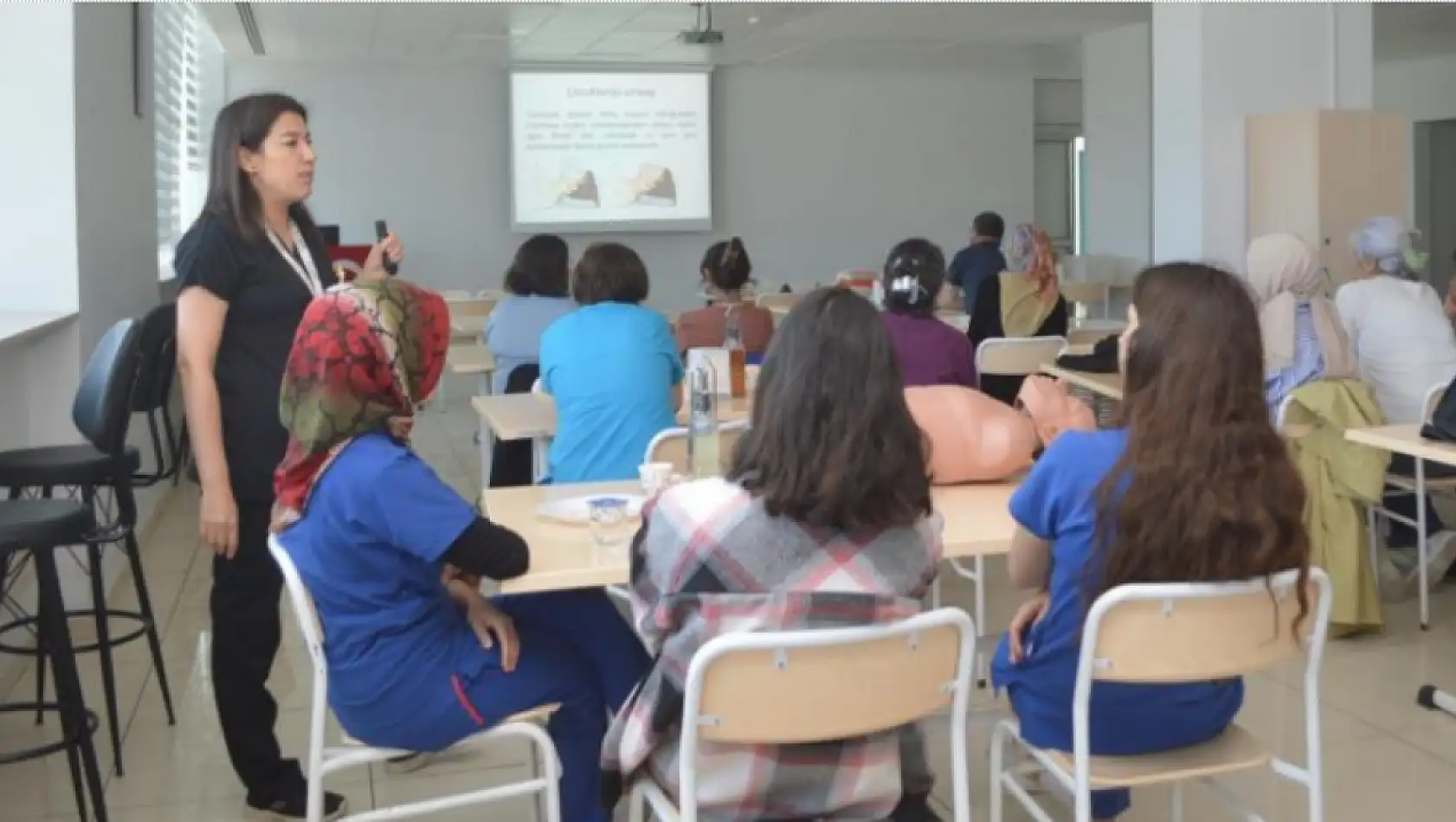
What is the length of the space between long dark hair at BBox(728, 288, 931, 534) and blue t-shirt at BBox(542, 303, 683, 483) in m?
1.79

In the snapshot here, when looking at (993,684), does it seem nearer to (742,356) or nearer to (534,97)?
(742,356)

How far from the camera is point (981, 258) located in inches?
298

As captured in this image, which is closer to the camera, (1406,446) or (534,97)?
(1406,446)

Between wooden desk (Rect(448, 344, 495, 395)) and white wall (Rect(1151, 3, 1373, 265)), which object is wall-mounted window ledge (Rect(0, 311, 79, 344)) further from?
white wall (Rect(1151, 3, 1373, 265))

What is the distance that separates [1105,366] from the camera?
179 inches

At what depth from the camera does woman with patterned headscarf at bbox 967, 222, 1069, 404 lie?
5.71 meters

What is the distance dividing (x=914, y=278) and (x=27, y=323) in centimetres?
235

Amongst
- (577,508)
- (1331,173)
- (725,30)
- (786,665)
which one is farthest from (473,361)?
(725,30)

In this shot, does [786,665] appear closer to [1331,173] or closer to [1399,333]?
[1399,333]

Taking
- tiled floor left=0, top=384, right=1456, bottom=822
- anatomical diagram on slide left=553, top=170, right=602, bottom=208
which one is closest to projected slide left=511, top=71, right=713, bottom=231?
anatomical diagram on slide left=553, top=170, right=602, bottom=208

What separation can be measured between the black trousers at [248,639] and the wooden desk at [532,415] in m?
1.10

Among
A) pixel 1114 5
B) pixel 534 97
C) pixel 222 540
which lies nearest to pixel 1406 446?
pixel 222 540

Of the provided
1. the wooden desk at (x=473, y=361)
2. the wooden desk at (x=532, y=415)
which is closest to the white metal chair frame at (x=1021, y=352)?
the wooden desk at (x=532, y=415)

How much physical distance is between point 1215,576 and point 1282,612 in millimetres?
106
